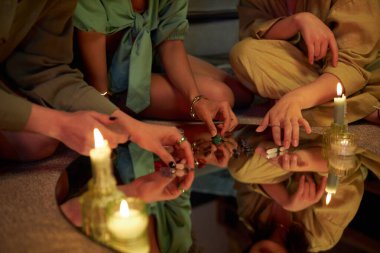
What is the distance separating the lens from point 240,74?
4.61 ft

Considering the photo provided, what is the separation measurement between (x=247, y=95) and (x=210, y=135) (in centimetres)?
42

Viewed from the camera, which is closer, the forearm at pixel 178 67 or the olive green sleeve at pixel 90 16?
the olive green sleeve at pixel 90 16

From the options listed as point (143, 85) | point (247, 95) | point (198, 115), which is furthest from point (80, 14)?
point (247, 95)

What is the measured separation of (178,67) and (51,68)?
1.19 feet

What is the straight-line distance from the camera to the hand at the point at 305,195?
0.79 meters

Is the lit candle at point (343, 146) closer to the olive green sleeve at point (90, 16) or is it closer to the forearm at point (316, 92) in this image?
the forearm at point (316, 92)

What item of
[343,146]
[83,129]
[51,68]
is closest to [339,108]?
[343,146]

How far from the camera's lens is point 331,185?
2.77ft

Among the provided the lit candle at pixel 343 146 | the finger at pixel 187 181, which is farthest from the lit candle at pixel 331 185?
the finger at pixel 187 181

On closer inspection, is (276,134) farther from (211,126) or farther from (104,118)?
(104,118)

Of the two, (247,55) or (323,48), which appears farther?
(247,55)

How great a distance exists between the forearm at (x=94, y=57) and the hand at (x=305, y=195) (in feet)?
2.02

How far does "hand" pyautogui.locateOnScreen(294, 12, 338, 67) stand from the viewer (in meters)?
1.21

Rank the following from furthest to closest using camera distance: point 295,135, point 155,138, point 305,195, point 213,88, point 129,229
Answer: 1. point 213,88
2. point 295,135
3. point 155,138
4. point 305,195
5. point 129,229
